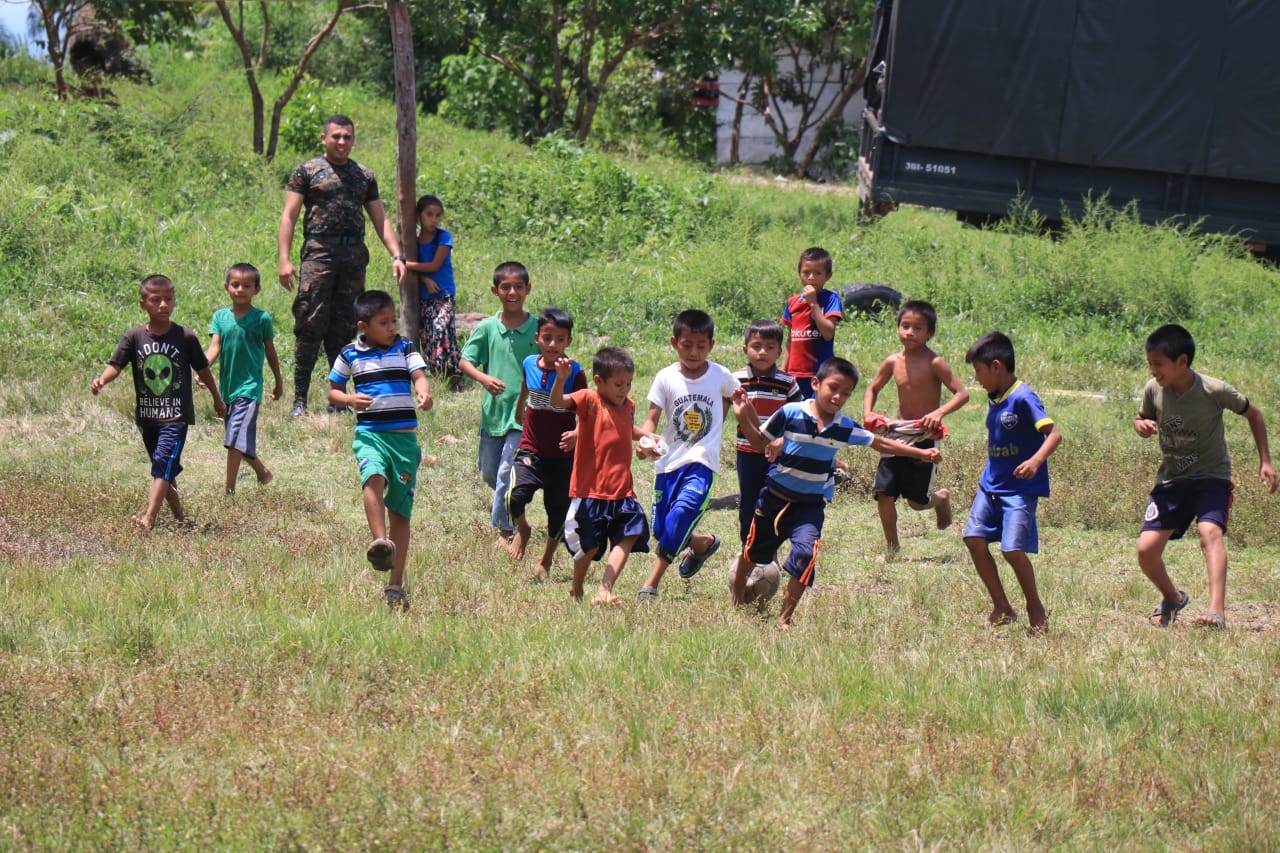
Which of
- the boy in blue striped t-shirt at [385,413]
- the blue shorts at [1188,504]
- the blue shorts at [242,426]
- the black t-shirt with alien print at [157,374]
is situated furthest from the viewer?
the blue shorts at [242,426]

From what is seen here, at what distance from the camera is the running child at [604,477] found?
661 centimetres

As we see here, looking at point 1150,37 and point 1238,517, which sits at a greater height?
point 1150,37

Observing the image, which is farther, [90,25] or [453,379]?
[90,25]

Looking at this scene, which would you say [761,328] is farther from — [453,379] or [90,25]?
[90,25]

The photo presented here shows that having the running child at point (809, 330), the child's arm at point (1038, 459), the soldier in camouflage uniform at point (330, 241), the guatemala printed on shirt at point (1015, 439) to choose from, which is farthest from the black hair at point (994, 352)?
the soldier in camouflage uniform at point (330, 241)

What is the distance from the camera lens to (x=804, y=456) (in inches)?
253

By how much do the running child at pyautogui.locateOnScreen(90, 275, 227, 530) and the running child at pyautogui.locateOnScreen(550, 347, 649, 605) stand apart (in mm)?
2630

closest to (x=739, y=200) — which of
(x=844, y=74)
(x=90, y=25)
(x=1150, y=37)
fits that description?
(x=1150, y=37)

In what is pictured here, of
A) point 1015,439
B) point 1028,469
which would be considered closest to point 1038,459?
point 1028,469

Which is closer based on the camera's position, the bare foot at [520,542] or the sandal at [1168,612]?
the sandal at [1168,612]

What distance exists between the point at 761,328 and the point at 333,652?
2874 millimetres

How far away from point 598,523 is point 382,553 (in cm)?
110

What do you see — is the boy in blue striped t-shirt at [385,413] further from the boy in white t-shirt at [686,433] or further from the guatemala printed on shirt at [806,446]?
the guatemala printed on shirt at [806,446]

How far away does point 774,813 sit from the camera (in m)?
4.11
